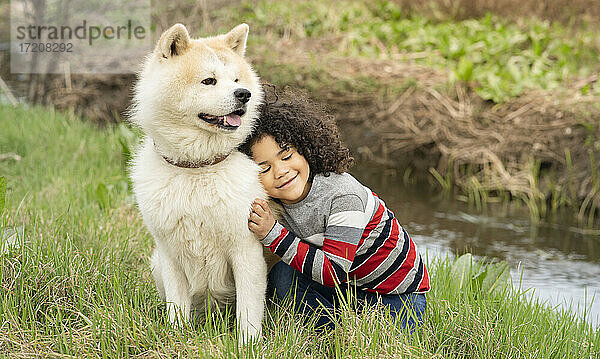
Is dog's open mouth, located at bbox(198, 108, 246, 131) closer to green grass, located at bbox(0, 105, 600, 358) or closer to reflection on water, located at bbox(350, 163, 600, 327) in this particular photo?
green grass, located at bbox(0, 105, 600, 358)

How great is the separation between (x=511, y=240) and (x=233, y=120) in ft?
12.2

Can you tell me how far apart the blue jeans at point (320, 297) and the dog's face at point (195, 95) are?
2.13 ft

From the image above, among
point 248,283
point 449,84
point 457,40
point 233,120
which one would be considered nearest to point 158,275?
point 248,283

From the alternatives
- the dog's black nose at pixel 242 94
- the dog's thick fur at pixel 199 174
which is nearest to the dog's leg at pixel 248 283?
the dog's thick fur at pixel 199 174

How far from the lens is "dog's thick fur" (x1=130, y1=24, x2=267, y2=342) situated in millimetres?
2691

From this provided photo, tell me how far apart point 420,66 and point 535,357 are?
19.2 feet

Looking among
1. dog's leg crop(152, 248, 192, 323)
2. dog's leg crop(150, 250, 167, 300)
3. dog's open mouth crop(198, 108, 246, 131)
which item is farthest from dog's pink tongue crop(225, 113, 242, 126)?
dog's leg crop(150, 250, 167, 300)

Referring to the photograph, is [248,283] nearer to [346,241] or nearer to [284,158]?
[346,241]

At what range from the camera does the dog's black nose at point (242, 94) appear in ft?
8.65

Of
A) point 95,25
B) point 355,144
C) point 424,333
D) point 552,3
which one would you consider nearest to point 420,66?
point 355,144

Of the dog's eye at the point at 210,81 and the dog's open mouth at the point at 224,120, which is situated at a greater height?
the dog's eye at the point at 210,81

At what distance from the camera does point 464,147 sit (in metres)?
6.87

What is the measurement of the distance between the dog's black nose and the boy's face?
1.03 ft

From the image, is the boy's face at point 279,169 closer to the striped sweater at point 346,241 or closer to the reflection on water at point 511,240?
the striped sweater at point 346,241
